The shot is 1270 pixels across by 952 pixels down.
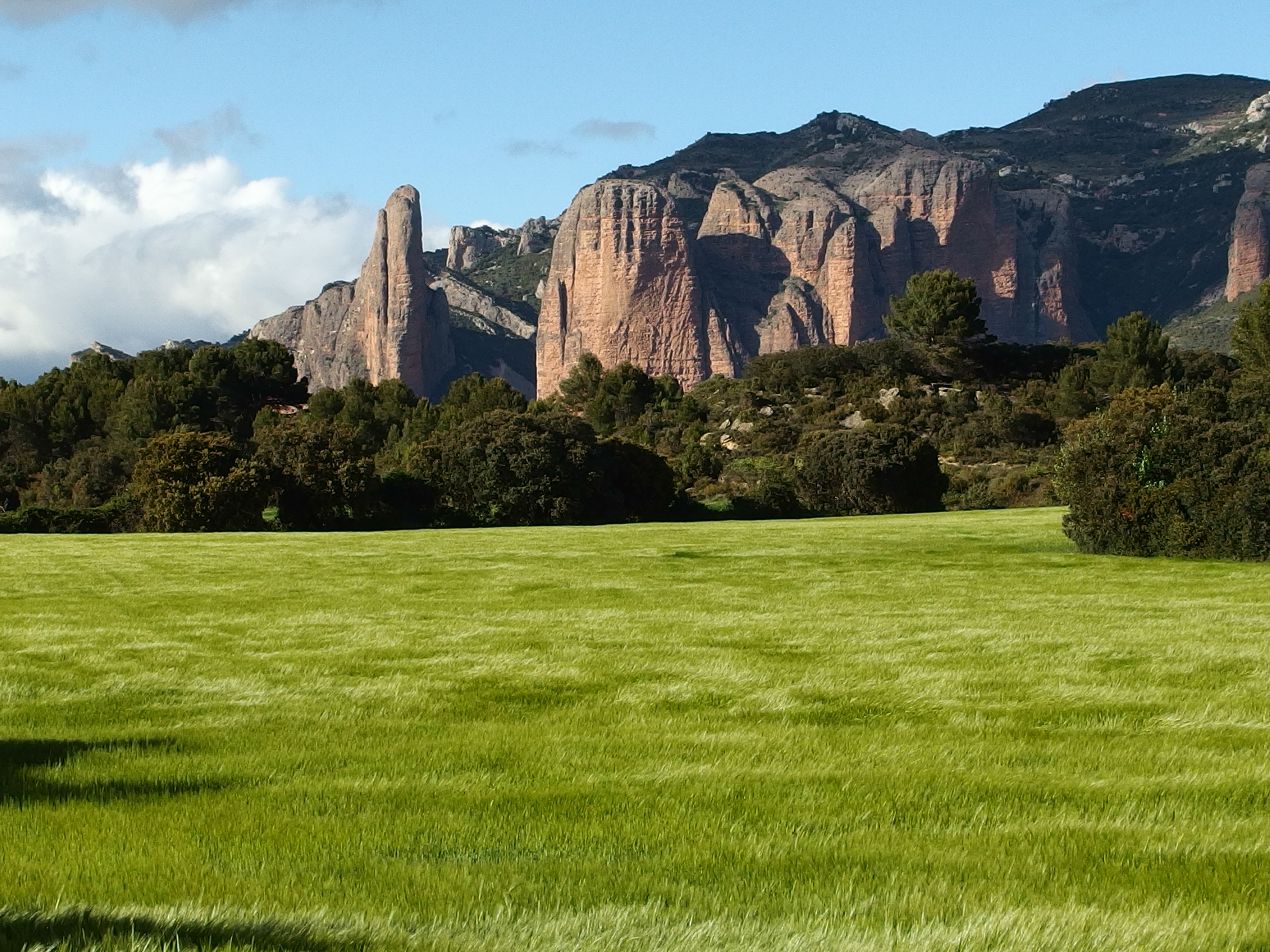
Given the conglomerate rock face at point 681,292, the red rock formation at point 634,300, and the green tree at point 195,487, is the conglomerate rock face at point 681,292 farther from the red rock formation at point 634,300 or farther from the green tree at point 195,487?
the green tree at point 195,487

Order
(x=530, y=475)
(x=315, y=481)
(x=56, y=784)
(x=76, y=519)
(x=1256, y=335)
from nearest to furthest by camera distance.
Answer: (x=56, y=784) → (x=76, y=519) → (x=315, y=481) → (x=530, y=475) → (x=1256, y=335)

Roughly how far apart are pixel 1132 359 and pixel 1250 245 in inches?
4783

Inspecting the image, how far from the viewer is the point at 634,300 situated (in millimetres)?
184750

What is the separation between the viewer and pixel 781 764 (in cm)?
739

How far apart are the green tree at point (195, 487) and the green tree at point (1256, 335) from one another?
2130 inches

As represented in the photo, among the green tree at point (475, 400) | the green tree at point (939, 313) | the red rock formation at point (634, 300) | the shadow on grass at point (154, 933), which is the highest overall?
the red rock formation at point (634, 300)

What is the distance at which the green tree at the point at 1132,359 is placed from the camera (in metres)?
80.5

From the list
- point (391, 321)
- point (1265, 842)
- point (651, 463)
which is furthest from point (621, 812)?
point (391, 321)

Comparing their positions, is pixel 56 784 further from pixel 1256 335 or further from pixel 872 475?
pixel 1256 335

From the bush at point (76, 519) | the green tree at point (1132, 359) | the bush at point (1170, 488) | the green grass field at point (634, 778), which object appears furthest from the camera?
the green tree at point (1132, 359)

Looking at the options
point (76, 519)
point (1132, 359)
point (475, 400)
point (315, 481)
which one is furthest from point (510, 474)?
point (1132, 359)

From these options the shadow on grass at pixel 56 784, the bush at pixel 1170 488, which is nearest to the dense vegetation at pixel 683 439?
the bush at pixel 1170 488

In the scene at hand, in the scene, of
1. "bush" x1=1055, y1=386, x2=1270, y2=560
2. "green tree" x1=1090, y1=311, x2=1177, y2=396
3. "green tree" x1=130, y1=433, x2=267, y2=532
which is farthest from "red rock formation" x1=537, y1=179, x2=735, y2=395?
"bush" x1=1055, y1=386, x2=1270, y2=560

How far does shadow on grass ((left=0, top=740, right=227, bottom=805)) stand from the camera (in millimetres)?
6461
